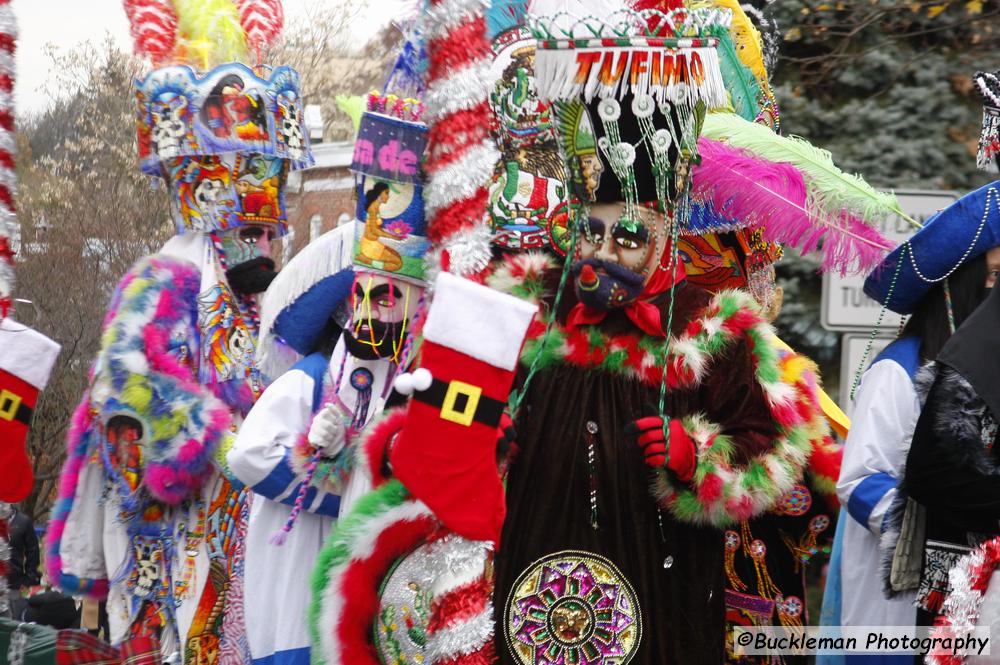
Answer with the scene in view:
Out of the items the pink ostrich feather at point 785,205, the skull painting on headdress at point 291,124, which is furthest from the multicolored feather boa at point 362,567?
the skull painting on headdress at point 291,124

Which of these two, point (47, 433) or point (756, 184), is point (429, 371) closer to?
point (756, 184)

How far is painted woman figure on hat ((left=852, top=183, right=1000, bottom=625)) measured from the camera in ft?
14.4

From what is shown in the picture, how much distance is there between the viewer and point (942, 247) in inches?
195

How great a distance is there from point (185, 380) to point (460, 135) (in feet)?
9.97

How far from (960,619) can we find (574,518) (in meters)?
1.11

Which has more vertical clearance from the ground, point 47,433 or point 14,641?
point 14,641

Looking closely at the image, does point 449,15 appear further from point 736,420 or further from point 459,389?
point 736,420

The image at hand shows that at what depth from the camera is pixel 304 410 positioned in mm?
5844

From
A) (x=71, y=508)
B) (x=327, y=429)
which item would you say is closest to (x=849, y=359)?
(x=327, y=429)

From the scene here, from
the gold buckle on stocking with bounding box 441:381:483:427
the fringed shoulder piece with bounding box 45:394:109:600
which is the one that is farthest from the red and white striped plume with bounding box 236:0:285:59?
the gold buckle on stocking with bounding box 441:381:483:427

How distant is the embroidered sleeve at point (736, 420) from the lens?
4152mm

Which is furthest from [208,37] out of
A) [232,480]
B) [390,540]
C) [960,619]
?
[960,619]

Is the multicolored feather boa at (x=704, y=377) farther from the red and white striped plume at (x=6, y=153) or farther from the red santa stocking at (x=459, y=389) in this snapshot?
the red and white striped plume at (x=6, y=153)

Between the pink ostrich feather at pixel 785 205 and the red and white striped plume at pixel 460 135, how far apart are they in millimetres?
1430
